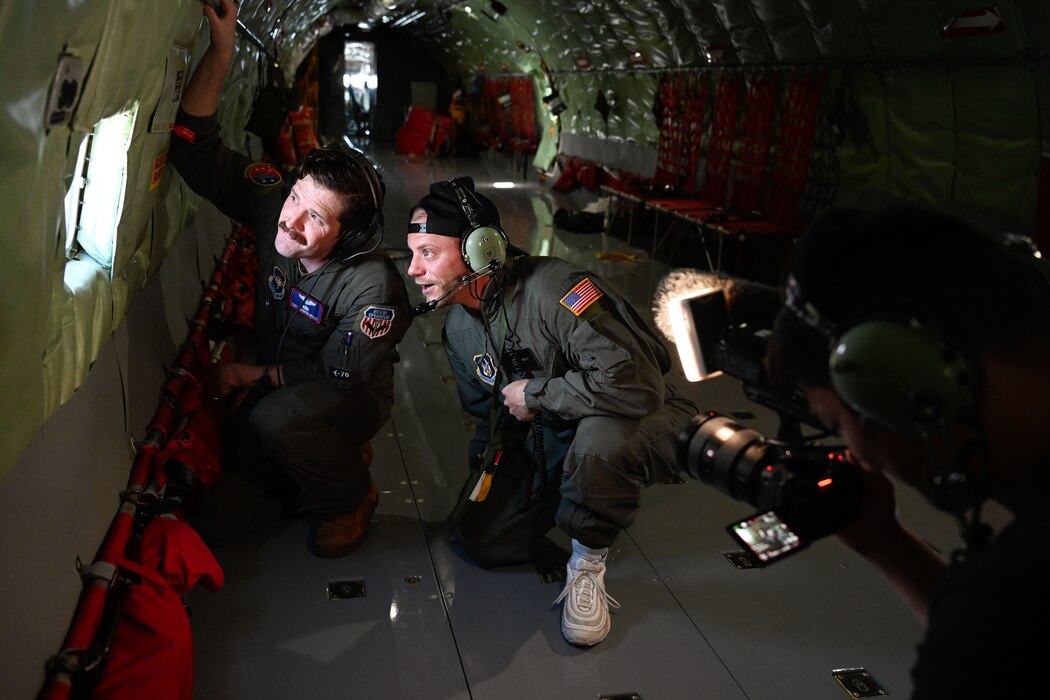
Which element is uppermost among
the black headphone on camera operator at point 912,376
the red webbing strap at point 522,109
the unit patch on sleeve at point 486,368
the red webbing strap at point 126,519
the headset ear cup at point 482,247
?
the black headphone on camera operator at point 912,376

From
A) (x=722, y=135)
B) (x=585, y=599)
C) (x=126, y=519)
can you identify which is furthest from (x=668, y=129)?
(x=126, y=519)

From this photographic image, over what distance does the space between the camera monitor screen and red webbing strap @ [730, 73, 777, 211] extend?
8.22m

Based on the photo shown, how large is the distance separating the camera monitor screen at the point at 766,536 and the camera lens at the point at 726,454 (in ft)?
0.14

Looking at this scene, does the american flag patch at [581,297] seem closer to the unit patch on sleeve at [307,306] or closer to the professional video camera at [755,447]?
the unit patch on sleeve at [307,306]

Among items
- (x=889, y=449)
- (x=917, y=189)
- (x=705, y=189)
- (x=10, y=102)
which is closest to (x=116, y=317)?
(x=10, y=102)

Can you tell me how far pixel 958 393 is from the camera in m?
1.07

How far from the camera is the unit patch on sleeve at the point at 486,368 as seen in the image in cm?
319

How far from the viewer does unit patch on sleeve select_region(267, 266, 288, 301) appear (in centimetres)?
335

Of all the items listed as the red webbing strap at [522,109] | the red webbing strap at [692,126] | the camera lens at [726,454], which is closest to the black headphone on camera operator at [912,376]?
the camera lens at [726,454]

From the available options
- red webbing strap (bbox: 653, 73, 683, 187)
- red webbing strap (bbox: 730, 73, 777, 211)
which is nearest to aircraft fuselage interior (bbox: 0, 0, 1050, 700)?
red webbing strap (bbox: 730, 73, 777, 211)

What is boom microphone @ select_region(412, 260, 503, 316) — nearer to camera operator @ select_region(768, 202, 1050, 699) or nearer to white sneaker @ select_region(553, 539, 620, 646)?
white sneaker @ select_region(553, 539, 620, 646)

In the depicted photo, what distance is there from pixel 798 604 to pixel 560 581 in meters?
0.87

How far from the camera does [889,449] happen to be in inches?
47.2

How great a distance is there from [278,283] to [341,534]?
100cm
